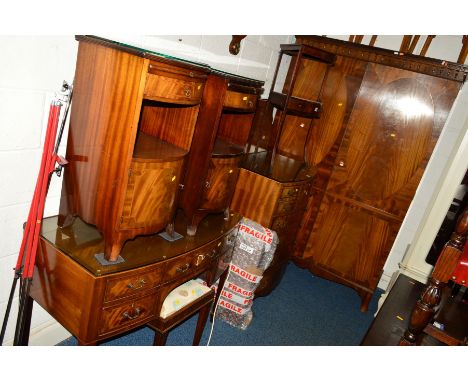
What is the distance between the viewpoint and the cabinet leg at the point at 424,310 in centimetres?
148

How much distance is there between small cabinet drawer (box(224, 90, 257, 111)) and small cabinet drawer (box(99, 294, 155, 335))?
974 mm

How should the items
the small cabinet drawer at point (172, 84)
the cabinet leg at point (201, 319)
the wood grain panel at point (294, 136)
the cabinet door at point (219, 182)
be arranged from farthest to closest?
the wood grain panel at point (294, 136), the cabinet leg at point (201, 319), the cabinet door at point (219, 182), the small cabinet drawer at point (172, 84)

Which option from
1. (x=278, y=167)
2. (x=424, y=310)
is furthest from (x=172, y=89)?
(x=278, y=167)

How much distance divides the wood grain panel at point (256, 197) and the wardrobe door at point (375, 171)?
2.85 feet

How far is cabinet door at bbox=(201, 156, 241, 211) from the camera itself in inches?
71.5

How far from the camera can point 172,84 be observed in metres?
1.27

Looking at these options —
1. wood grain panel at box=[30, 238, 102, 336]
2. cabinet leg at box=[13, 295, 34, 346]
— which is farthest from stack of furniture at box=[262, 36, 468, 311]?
cabinet leg at box=[13, 295, 34, 346]

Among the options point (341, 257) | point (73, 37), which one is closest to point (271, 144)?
point (341, 257)

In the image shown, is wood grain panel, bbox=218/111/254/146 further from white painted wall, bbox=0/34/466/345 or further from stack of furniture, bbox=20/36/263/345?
white painted wall, bbox=0/34/466/345

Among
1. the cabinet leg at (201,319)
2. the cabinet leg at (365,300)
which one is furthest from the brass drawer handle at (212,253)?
the cabinet leg at (365,300)

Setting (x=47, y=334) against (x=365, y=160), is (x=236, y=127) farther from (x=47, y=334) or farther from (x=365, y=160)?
(x=47, y=334)

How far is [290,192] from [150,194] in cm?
128

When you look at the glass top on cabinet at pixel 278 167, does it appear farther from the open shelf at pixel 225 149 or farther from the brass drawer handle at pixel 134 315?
the brass drawer handle at pixel 134 315
